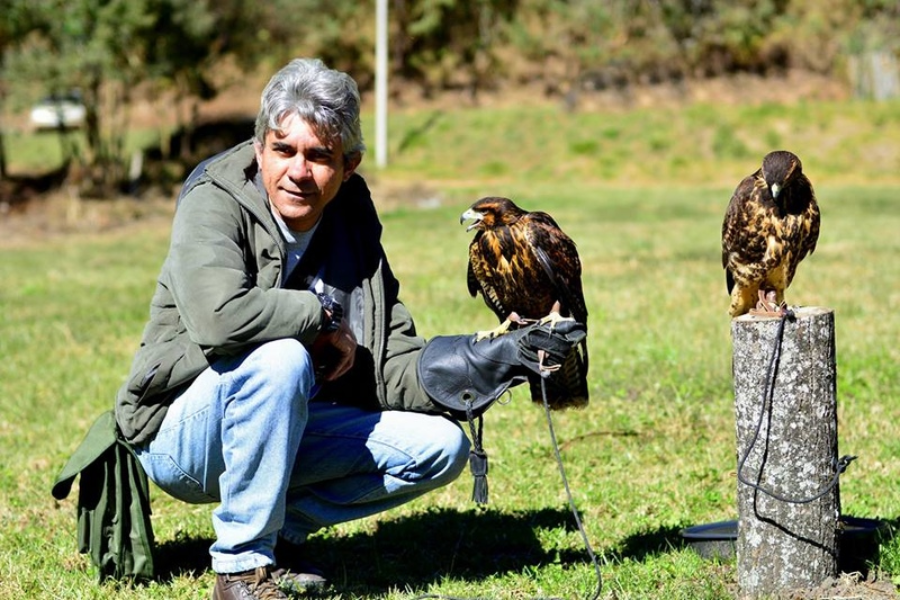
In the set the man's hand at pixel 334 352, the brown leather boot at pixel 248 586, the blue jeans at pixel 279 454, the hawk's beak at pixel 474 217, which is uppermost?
the hawk's beak at pixel 474 217

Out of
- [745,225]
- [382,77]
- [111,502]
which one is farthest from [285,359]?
[382,77]

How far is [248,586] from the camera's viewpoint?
→ 141 inches

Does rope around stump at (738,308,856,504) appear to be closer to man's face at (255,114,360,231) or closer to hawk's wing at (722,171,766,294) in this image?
hawk's wing at (722,171,766,294)

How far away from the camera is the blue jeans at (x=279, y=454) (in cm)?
344

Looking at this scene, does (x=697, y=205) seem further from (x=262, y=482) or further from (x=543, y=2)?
(x=262, y=482)

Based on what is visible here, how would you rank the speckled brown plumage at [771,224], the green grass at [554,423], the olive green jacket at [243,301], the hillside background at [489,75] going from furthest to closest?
the hillside background at [489,75], the speckled brown plumage at [771,224], the green grass at [554,423], the olive green jacket at [243,301]

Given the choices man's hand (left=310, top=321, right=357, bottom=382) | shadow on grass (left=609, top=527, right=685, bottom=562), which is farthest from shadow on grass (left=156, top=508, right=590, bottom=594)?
man's hand (left=310, top=321, right=357, bottom=382)

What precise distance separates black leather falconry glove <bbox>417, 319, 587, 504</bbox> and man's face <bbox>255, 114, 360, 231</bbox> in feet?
2.22

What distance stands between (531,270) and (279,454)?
4.59 ft

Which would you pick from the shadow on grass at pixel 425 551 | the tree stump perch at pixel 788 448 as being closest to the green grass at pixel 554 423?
the shadow on grass at pixel 425 551

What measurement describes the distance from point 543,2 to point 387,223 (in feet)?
50.7

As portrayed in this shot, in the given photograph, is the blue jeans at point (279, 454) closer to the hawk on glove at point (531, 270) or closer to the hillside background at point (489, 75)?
the hawk on glove at point (531, 270)

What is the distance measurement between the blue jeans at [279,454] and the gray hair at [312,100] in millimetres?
697

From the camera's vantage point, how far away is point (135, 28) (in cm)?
2108
